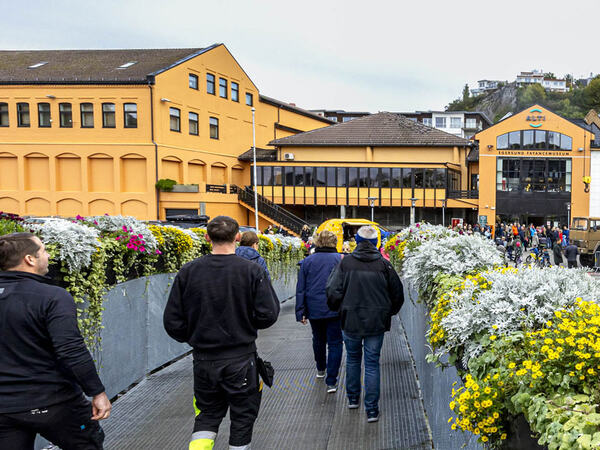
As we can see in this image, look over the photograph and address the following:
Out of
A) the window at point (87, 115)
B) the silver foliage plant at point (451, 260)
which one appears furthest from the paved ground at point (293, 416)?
the window at point (87, 115)

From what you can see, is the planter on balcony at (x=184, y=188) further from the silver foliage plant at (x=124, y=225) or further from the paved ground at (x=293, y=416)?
the silver foliage plant at (x=124, y=225)

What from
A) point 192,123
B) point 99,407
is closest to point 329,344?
point 99,407

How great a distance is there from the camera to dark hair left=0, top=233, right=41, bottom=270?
298cm

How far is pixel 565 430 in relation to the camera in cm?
179

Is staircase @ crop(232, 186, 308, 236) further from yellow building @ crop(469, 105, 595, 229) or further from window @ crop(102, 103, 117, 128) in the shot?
yellow building @ crop(469, 105, 595, 229)

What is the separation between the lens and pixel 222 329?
3.48 metres

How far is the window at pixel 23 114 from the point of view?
37.6 metres

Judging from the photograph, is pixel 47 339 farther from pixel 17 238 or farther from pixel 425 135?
pixel 425 135

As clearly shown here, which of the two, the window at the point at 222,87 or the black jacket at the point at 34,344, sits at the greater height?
the window at the point at 222,87

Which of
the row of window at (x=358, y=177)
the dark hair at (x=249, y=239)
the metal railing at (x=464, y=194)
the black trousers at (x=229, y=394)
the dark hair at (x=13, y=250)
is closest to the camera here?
the dark hair at (x=13, y=250)

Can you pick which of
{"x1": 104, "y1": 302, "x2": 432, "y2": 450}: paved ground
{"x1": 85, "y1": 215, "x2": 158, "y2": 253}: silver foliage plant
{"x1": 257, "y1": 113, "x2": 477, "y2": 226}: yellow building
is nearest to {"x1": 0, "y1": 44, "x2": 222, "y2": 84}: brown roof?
{"x1": 257, "y1": 113, "x2": 477, "y2": 226}: yellow building

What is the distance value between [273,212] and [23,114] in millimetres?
20244

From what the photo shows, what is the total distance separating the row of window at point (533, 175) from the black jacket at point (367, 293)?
1737 inches

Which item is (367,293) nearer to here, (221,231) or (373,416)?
(373,416)
